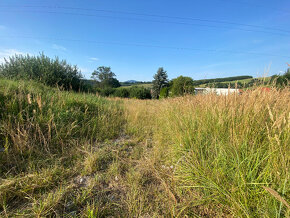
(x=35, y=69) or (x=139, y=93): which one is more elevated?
(x=35, y=69)

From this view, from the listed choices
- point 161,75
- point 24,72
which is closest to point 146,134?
point 24,72

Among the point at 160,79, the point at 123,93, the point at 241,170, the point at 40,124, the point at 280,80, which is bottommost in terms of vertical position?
the point at 241,170

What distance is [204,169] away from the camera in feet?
3.51

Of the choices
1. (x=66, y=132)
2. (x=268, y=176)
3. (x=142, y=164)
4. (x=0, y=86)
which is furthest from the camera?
(x=0, y=86)

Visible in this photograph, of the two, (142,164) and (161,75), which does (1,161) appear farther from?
(161,75)

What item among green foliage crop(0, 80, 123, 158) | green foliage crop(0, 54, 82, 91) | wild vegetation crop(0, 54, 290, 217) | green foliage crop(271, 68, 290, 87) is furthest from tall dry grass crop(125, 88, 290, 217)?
green foliage crop(0, 54, 82, 91)

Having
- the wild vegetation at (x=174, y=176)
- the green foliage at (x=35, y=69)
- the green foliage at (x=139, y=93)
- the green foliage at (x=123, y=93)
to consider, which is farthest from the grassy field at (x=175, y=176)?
the green foliage at (x=123, y=93)

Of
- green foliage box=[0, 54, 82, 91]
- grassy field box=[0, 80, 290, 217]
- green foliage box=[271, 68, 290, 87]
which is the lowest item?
grassy field box=[0, 80, 290, 217]

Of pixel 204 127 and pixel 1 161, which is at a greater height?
pixel 204 127

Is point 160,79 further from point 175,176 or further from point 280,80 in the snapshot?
point 175,176

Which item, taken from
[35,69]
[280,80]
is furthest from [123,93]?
[280,80]

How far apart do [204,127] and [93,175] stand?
1.71 meters

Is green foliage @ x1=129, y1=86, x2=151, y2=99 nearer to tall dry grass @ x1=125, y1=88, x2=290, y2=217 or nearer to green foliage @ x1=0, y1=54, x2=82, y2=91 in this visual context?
green foliage @ x1=0, y1=54, x2=82, y2=91

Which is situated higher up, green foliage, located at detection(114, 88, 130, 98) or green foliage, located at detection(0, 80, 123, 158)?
green foliage, located at detection(114, 88, 130, 98)
